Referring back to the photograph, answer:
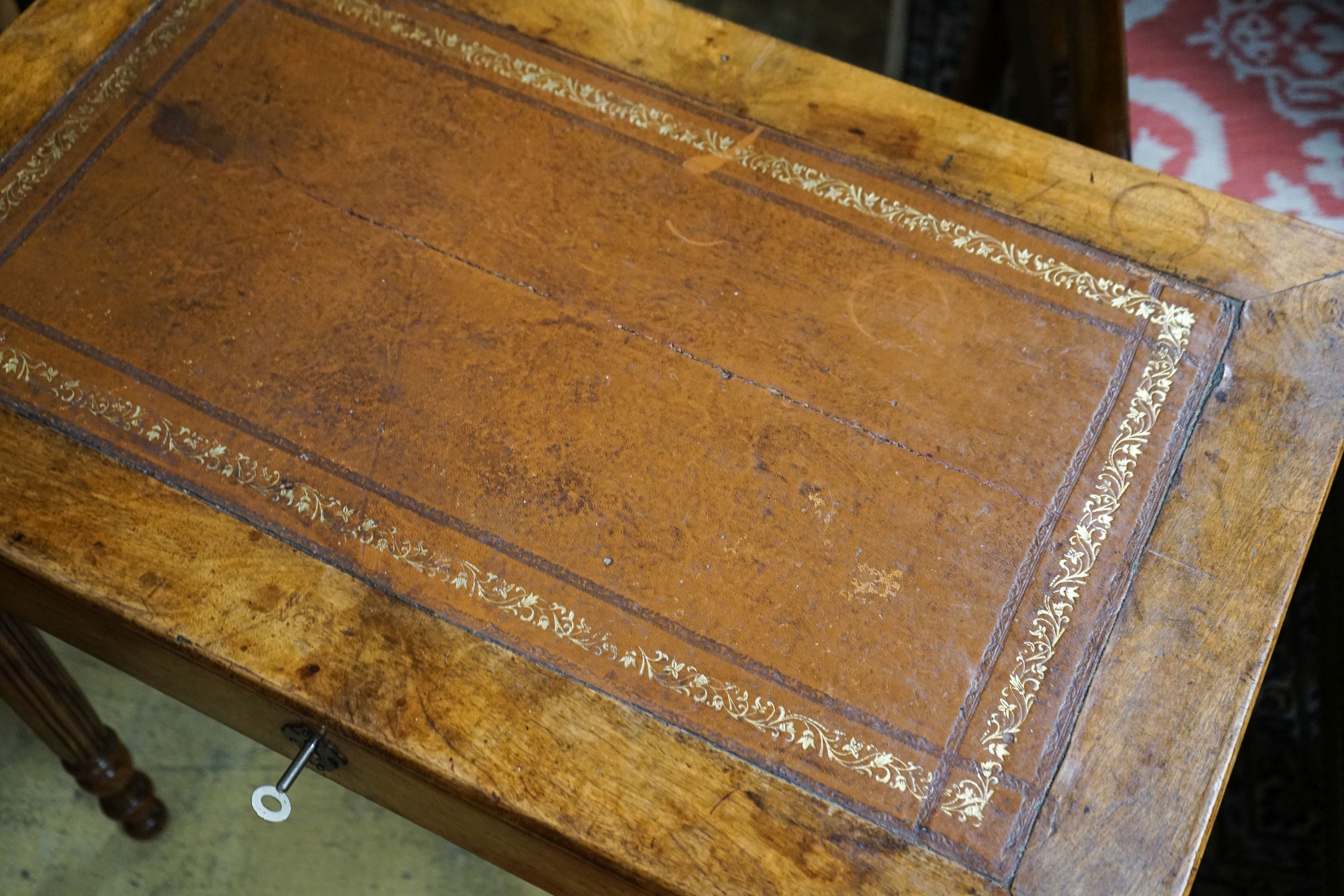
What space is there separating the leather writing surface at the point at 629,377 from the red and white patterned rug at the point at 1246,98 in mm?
457

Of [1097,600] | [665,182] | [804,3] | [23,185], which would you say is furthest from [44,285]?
[804,3]

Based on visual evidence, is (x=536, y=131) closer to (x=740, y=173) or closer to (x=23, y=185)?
(x=740, y=173)

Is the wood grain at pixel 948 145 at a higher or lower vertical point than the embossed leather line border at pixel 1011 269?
higher

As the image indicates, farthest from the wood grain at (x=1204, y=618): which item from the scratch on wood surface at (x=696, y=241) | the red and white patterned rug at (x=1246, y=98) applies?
the scratch on wood surface at (x=696, y=241)

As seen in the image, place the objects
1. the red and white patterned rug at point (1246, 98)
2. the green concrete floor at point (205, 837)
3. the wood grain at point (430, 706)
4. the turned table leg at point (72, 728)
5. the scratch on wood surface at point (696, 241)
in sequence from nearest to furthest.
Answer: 1. the wood grain at point (430, 706)
2. the scratch on wood surface at point (696, 241)
3. the turned table leg at point (72, 728)
4. the red and white patterned rug at point (1246, 98)
5. the green concrete floor at point (205, 837)

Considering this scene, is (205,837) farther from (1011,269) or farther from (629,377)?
(1011,269)

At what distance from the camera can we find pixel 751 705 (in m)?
1.10

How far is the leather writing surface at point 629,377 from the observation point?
1120 mm

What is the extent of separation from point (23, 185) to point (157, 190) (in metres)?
0.15

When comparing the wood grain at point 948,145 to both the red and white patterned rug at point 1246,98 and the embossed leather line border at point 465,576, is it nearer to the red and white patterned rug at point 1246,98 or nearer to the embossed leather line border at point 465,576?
the red and white patterned rug at point 1246,98

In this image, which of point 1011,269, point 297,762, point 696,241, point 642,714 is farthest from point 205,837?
point 1011,269

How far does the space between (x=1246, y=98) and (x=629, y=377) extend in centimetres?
112

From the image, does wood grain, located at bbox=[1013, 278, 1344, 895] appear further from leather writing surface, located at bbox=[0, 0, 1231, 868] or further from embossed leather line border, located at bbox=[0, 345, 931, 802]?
embossed leather line border, located at bbox=[0, 345, 931, 802]

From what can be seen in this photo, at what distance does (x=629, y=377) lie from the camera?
4.11 feet
